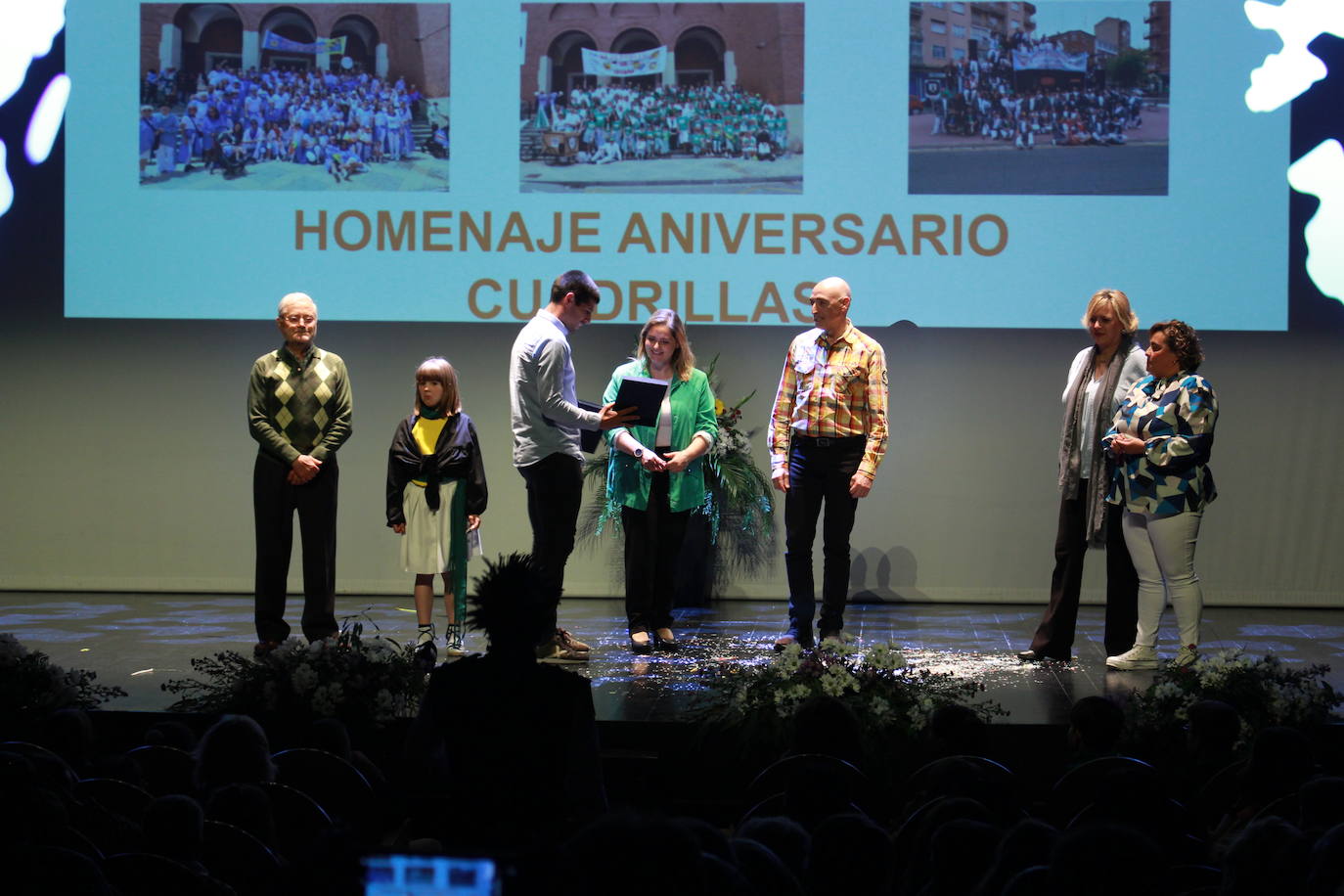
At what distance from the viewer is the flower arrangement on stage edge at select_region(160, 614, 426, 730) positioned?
12.0 feet

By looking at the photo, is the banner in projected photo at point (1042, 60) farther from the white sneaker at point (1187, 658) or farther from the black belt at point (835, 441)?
the white sneaker at point (1187, 658)

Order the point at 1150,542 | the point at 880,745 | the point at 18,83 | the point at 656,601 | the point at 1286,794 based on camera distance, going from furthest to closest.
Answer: the point at 18,83 → the point at 656,601 → the point at 1150,542 → the point at 880,745 → the point at 1286,794

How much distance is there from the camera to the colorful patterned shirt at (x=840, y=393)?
509 centimetres

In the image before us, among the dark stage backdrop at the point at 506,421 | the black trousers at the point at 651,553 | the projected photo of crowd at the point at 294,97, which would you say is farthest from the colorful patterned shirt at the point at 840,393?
the projected photo of crowd at the point at 294,97

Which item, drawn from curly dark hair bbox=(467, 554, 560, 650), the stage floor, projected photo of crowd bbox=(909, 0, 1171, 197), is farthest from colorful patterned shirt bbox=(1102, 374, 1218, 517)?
curly dark hair bbox=(467, 554, 560, 650)

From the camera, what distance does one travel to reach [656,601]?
540cm

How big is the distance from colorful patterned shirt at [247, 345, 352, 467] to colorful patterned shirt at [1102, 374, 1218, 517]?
9.09ft

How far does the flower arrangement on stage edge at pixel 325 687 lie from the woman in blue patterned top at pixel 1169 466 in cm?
246

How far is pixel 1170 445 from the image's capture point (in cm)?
459

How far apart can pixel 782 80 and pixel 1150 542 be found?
3.07m

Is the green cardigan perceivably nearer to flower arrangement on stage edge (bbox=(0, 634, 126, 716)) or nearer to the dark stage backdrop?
the dark stage backdrop

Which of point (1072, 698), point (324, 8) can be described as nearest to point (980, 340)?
point (1072, 698)

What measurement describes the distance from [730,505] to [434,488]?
2.02 m

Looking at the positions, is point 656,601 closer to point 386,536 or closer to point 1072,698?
point 1072,698
